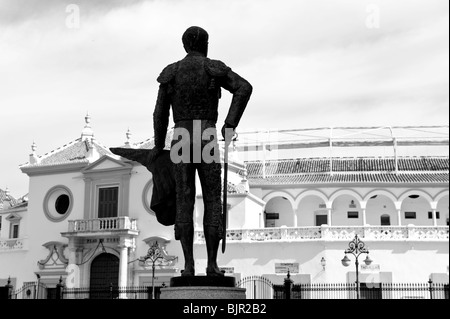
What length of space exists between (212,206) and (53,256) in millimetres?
25005

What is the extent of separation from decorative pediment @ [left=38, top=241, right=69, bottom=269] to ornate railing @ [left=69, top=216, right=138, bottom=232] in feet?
3.86

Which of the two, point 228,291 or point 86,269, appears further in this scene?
point 86,269

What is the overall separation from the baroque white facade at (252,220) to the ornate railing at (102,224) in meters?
0.04

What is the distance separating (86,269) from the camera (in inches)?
1179

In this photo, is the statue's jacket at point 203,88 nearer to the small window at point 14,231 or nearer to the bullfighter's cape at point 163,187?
the bullfighter's cape at point 163,187

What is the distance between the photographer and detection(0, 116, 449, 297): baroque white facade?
27266 mm

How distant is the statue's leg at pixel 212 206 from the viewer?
6941 millimetres

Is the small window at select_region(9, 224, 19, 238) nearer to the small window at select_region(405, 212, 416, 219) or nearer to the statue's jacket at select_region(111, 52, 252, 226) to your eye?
the small window at select_region(405, 212, 416, 219)

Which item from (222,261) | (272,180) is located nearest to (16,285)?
(222,261)

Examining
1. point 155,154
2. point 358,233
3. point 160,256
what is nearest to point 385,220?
point 358,233

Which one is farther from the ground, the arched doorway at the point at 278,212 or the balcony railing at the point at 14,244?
the arched doorway at the point at 278,212

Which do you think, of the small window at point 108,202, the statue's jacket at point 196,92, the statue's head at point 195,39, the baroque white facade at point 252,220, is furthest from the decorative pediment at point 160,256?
the statue's head at point 195,39
